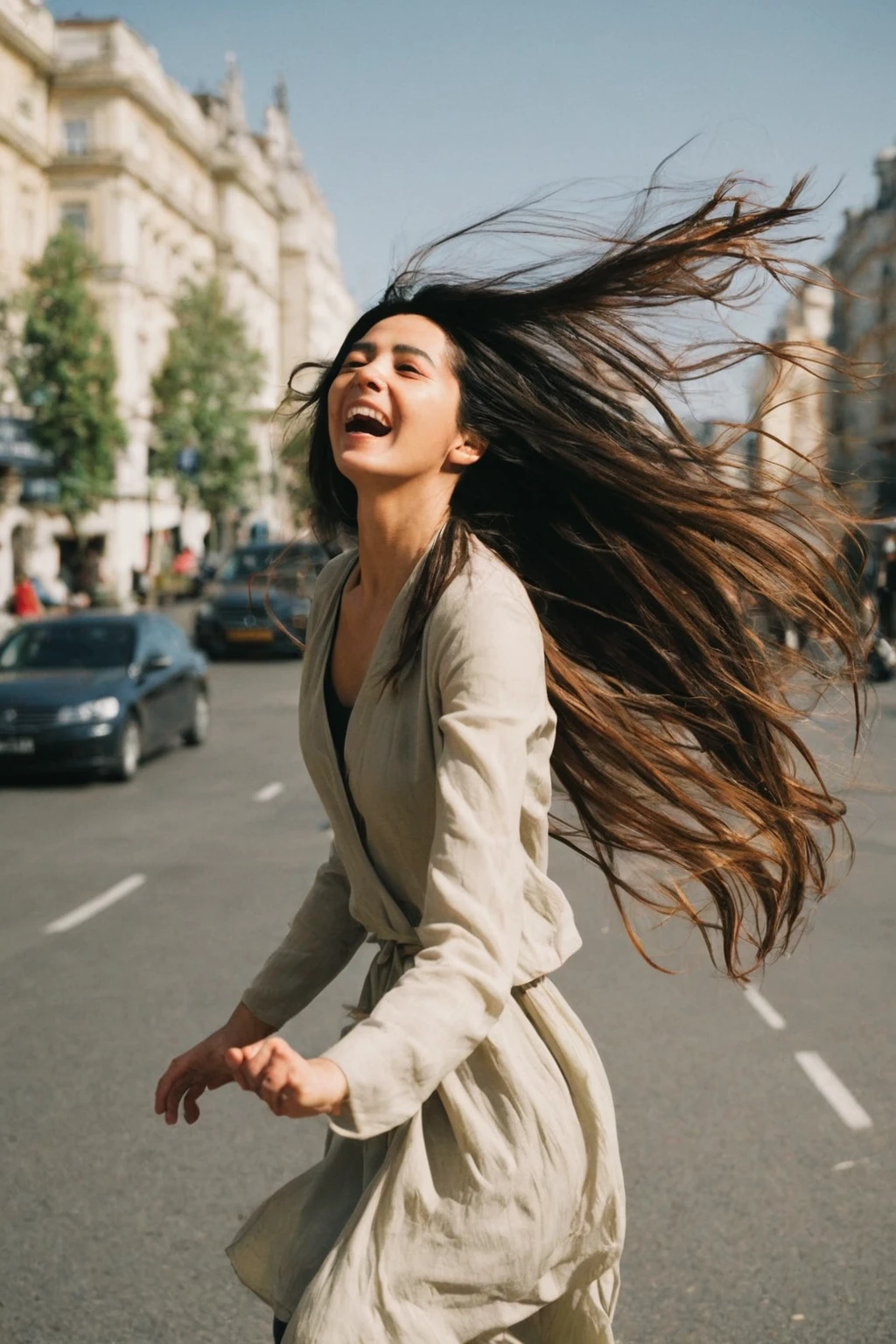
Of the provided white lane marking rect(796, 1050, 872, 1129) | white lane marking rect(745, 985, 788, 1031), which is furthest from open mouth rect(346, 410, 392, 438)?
white lane marking rect(745, 985, 788, 1031)

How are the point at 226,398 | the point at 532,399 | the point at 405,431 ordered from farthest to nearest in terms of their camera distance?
the point at 226,398 < the point at 532,399 < the point at 405,431

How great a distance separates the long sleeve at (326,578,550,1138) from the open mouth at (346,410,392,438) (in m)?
0.31

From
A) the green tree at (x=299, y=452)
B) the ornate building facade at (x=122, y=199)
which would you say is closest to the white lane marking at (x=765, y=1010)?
the green tree at (x=299, y=452)

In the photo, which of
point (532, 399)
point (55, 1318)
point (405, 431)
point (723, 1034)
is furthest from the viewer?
point (723, 1034)

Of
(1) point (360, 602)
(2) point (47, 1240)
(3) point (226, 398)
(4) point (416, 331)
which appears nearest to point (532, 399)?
(4) point (416, 331)

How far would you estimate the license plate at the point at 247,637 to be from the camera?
34000 mm

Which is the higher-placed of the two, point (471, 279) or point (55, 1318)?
point (471, 279)

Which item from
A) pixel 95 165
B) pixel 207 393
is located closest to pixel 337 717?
pixel 207 393

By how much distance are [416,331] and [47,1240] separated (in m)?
2.91

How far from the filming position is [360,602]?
2.48 m

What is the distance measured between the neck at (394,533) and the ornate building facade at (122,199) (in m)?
47.4

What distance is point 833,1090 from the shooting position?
19.1ft

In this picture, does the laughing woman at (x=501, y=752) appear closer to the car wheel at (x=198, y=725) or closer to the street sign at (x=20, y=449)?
the car wheel at (x=198, y=725)

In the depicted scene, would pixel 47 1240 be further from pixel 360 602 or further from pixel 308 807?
pixel 308 807
